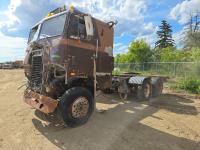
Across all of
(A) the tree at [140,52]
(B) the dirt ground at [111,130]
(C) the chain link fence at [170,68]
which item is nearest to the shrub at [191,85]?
(B) the dirt ground at [111,130]

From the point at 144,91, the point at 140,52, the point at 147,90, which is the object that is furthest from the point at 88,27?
the point at 140,52

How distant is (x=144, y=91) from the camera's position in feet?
32.4

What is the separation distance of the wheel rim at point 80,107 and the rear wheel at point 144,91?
3855 millimetres

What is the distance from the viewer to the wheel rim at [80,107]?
6.00 m

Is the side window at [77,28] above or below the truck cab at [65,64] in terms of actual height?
above

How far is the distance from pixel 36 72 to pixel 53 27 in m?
1.40

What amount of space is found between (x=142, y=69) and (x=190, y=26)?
1857 cm

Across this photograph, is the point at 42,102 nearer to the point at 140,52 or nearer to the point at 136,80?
the point at 136,80

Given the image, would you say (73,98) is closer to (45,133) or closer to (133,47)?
(45,133)

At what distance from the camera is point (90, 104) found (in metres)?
6.45

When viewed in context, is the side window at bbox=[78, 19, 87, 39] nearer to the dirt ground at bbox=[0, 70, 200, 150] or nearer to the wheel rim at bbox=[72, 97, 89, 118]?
the wheel rim at bbox=[72, 97, 89, 118]

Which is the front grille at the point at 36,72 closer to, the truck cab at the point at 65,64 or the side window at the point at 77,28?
the truck cab at the point at 65,64

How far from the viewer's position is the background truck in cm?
596

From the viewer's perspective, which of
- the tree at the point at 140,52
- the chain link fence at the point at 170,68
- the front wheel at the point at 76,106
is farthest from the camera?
the tree at the point at 140,52
